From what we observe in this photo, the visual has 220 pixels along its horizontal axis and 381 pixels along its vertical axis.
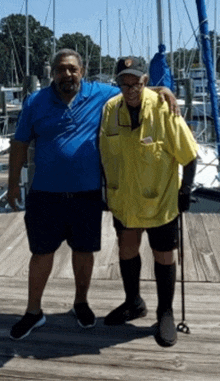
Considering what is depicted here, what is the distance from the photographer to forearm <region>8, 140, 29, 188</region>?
2797mm

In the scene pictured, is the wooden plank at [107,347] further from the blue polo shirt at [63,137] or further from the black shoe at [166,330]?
the blue polo shirt at [63,137]

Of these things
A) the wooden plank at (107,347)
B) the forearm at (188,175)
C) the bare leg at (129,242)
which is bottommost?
the wooden plank at (107,347)

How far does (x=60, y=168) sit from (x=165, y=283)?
0.86 meters

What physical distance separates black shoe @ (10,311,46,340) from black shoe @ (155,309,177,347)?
0.69 m

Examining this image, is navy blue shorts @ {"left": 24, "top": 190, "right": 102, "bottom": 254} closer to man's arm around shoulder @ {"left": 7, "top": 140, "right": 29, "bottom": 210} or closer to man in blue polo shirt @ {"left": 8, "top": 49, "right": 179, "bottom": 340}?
man in blue polo shirt @ {"left": 8, "top": 49, "right": 179, "bottom": 340}

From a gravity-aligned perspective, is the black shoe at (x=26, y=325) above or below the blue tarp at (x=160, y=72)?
below

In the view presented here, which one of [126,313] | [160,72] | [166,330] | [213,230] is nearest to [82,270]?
[126,313]

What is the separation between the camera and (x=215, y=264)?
394cm

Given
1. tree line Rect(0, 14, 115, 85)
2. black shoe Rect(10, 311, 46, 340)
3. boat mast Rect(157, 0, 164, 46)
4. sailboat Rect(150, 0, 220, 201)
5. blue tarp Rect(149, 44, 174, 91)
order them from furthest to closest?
tree line Rect(0, 14, 115, 85), boat mast Rect(157, 0, 164, 46), blue tarp Rect(149, 44, 174, 91), sailboat Rect(150, 0, 220, 201), black shoe Rect(10, 311, 46, 340)

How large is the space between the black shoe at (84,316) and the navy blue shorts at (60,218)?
38cm

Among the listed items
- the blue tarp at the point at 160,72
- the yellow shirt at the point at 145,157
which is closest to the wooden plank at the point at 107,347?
the yellow shirt at the point at 145,157

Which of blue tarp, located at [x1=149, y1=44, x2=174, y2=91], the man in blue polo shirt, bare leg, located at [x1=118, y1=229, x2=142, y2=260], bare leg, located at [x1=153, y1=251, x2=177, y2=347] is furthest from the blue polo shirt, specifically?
blue tarp, located at [x1=149, y1=44, x2=174, y2=91]

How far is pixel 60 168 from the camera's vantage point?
2.75 metres

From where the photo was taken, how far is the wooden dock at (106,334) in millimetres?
2473
